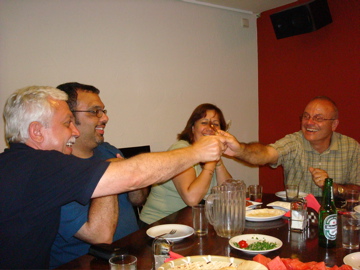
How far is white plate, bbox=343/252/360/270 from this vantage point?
3.94 feet

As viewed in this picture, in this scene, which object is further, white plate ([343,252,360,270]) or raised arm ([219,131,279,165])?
raised arm ([219,131,279,165])

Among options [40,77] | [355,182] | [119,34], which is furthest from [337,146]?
[40,77]

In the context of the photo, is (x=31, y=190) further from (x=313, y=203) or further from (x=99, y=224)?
(x=313, y=203)

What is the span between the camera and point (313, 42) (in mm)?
4016

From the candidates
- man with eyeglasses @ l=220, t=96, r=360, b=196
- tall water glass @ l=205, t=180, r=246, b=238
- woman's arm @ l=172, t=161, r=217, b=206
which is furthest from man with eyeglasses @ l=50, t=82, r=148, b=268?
man with eyeglasses @ l=220, t=96, r=360, b=196

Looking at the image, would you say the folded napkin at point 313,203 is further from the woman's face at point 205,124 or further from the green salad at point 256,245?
the woman's face at point 205,124

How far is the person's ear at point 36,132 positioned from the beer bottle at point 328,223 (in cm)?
129

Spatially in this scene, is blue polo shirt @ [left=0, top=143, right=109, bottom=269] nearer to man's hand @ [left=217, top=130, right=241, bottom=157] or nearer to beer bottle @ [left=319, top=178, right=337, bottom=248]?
beer bottle @ [left=319, top=178, right=337, bottom=248]

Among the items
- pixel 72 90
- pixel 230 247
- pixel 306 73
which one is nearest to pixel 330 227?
pixel 230 247

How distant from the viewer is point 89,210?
5.55ft

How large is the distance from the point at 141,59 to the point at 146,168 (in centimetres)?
229

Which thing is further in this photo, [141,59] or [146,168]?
[141,59]

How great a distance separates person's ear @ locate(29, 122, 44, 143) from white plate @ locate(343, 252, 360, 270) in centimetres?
134

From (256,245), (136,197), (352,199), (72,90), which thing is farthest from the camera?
(136,197)
